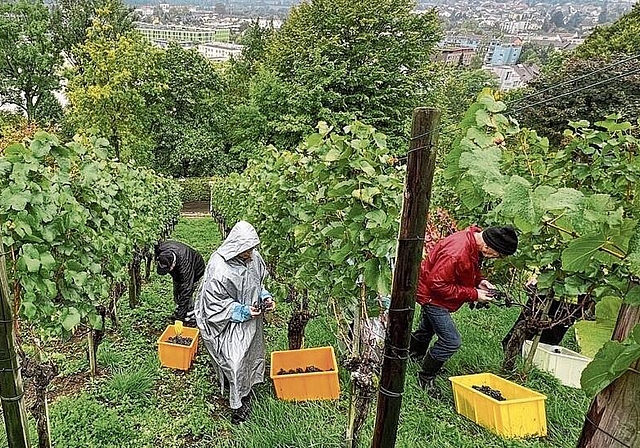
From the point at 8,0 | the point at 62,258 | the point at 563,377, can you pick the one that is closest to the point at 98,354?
the point at 62,258

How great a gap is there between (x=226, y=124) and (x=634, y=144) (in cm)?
2754

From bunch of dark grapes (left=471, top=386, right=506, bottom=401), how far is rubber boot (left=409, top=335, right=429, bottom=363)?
2.88 feet

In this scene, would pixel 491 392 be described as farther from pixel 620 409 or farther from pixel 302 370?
pixel 620 409

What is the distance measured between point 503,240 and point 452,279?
570 millimetres

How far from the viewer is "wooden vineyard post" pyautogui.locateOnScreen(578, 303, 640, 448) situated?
1.19m

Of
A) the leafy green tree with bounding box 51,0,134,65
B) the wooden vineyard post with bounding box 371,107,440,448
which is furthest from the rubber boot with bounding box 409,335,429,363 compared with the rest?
the leafy green tree with bounding box 51,0,134,65

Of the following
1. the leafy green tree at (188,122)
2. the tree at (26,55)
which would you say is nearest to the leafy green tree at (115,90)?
the leafy green tree at (188,122)

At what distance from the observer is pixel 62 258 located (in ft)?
10.6

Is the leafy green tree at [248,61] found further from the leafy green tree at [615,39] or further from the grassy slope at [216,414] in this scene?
the grassy slope at [216,414]

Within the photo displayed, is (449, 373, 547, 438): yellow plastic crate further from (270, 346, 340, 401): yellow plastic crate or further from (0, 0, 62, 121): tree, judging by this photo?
(0, 0, 62, 121): tree

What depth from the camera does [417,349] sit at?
5.12 m

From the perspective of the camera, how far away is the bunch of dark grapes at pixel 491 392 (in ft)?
13.4

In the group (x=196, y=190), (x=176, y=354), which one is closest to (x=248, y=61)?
Result: (x=196, y=190)

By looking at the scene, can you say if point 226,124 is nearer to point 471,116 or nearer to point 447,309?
point 447,309
